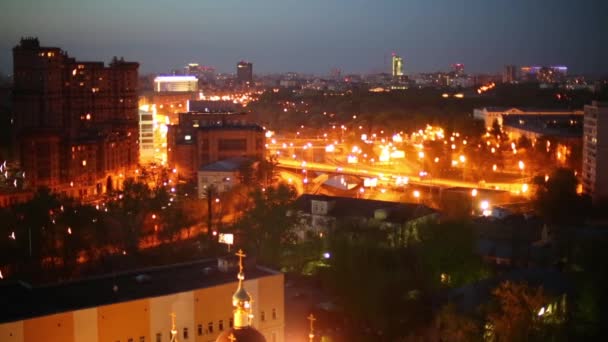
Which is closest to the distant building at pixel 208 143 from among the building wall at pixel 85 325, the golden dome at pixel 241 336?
the building wall at pixel 85 325

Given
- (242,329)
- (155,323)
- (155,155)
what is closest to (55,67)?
(155,155)

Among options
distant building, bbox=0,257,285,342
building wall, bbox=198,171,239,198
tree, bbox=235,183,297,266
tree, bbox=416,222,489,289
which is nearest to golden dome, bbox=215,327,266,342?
distant building, bbox=0,257,285,342

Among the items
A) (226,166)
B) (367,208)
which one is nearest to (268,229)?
(367,208)

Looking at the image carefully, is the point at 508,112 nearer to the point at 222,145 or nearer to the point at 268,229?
the point at 222,145

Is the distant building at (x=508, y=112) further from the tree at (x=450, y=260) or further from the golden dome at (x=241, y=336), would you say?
the golden dome at (x=241, y=336)

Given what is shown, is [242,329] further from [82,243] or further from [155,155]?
[155,155]

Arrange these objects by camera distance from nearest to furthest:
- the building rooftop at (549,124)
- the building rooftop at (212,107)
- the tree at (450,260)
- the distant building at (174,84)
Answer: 1. the tree at (450,260)
2. the building rooftop at (549,124)
3. the building rooftop at (212,107)
4. the distant building at (174,84)
